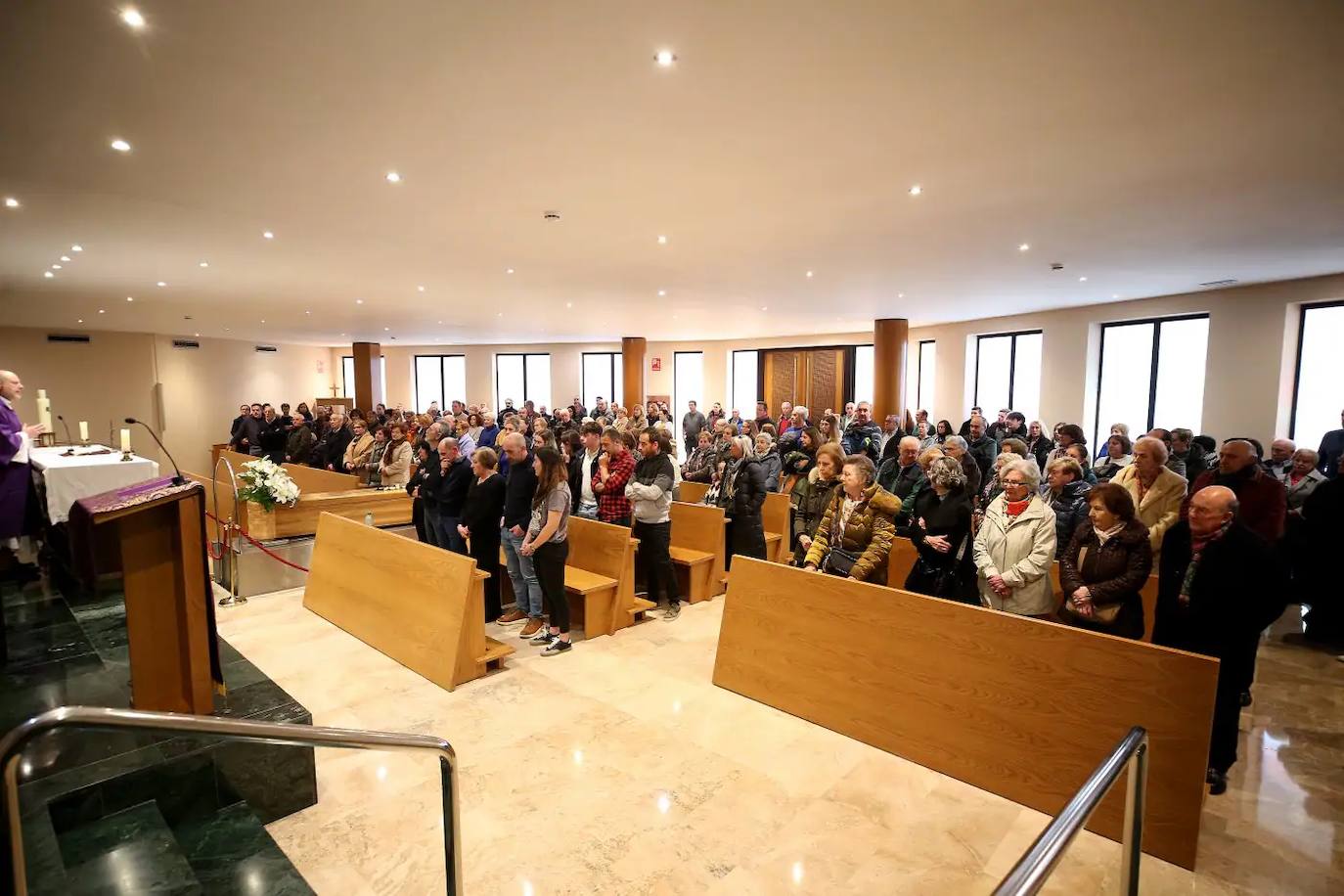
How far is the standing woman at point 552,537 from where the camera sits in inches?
183

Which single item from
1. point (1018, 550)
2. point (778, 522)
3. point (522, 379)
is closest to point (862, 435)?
point (778, 522)

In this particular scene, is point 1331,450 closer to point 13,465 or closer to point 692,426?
point 692,426

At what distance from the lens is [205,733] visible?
5.16ft

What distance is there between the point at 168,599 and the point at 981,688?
377 cm

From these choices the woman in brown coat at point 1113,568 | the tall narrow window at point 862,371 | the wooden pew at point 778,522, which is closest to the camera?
the woman in brown coat at point 1113,568

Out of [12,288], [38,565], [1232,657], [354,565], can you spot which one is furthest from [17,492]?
[12,288]

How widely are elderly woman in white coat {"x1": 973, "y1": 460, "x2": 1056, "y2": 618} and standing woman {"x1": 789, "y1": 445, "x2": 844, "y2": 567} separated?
38.3 inches

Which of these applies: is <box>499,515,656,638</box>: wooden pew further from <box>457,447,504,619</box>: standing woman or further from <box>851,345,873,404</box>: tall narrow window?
<box>851,345,873,404</box>: tall narrow window

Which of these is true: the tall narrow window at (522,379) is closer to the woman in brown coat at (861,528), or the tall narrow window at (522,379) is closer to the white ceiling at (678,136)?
the white ceiling at (678,136)

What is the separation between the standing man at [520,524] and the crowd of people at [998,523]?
0.05 ft

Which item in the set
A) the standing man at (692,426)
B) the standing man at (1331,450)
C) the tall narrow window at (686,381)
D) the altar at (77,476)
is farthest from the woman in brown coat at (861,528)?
the tall narrow window at (686,381)

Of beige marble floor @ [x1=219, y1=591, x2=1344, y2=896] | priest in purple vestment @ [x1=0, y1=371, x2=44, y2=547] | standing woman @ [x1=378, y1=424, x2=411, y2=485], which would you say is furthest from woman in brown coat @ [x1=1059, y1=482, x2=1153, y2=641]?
standing woman @ [x1=378, y1=424, x2=411, y2=485]

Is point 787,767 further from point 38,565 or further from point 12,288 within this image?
point 12,288

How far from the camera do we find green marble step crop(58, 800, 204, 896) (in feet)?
7.48
